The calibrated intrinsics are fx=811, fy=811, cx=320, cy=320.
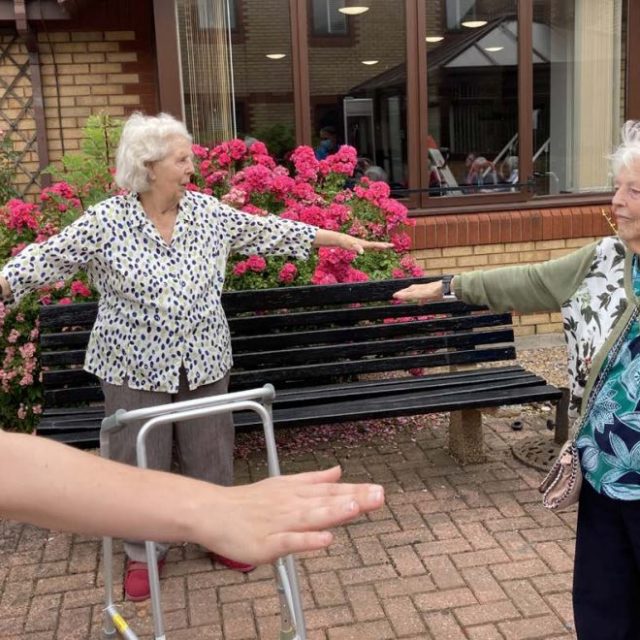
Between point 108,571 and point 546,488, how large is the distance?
1520mm

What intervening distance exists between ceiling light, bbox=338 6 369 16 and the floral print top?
5.08 meters

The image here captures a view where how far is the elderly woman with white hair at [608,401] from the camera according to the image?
217 centimetres

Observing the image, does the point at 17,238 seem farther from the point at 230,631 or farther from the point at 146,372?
the point at 230,631

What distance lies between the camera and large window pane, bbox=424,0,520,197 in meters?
6.78

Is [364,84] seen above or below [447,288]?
above

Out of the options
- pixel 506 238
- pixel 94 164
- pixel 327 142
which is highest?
pixel 327 142

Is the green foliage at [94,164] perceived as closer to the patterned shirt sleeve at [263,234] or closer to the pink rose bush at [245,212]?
the pink rose bush at [245,212]

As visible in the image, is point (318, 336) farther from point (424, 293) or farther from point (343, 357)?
point (424, 293)

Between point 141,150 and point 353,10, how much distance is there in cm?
415

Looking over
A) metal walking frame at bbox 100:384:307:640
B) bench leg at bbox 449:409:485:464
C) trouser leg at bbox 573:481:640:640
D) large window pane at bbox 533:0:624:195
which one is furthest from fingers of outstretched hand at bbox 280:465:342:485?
large window pane at bbox 533:0:624:195

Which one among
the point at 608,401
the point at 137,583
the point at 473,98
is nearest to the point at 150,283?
the point at 137,583

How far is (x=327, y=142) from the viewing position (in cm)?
671

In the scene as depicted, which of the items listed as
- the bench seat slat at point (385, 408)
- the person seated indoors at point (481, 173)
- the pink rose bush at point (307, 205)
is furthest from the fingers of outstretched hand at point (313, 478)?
the person seated indoors at point (481, 173)

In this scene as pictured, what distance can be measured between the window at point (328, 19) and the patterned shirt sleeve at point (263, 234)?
350cm
